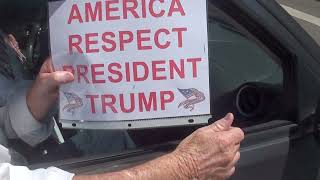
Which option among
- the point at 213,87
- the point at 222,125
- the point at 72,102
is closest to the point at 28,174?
the point at 72,102

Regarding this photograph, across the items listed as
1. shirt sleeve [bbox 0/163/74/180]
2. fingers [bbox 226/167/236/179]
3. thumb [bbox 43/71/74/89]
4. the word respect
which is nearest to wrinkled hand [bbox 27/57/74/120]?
thumb [bbox 43/71/74/89]

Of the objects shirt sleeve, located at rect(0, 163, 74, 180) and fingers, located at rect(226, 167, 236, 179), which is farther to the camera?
fingers, located at rect(226, 167, 236, 179)

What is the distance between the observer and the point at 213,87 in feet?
6.48

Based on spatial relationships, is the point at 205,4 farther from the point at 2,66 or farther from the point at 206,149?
the point at 2,66

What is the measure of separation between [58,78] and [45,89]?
0.10m

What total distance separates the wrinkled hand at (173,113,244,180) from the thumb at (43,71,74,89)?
372 mm

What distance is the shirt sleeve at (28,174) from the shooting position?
156cm

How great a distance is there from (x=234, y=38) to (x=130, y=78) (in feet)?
1.44

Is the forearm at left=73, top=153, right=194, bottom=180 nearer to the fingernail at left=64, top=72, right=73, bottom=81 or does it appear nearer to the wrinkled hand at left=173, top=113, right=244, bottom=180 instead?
the wrinkled hand at left=173, top=113, right=244, bottom=180

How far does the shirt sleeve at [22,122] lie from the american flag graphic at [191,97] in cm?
48

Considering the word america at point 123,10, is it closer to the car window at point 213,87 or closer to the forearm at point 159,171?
the car window at point 213,87

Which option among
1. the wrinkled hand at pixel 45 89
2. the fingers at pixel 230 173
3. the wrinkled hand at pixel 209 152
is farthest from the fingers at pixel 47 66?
the fingers at pixel 230 173

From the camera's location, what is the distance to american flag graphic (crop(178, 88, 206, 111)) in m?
1.69

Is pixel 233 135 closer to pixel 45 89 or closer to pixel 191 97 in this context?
pixel 191 97
